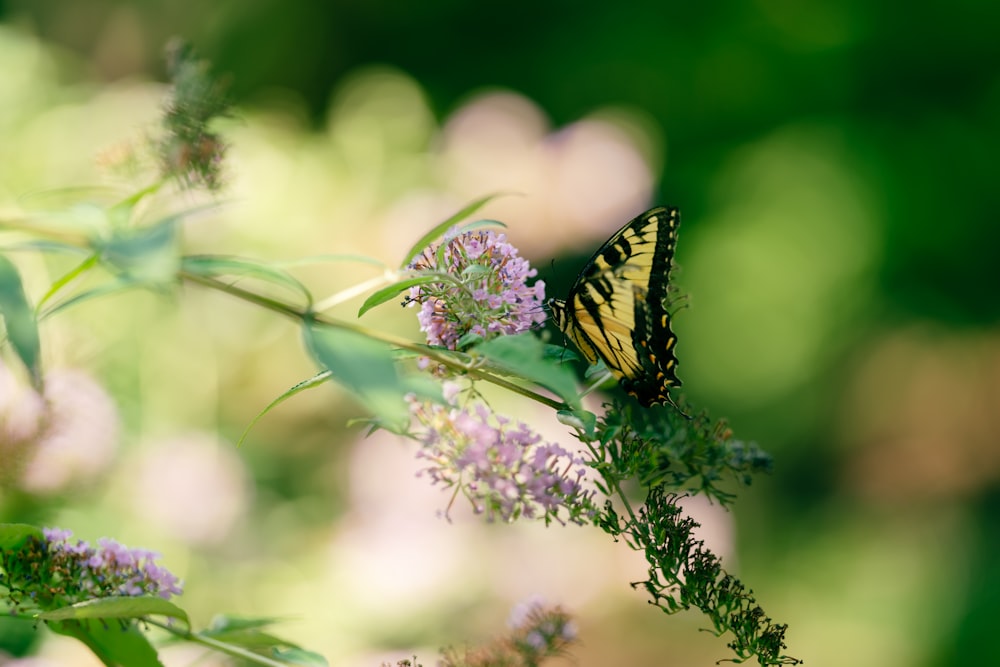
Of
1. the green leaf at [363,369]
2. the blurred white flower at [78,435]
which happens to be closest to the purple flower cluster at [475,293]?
the green leaf at [363,369]

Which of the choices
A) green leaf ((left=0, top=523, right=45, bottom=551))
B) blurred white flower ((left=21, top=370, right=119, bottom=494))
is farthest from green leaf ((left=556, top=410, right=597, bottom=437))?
blurred white flower ((left=21, top=370, right=119, bottom=494))

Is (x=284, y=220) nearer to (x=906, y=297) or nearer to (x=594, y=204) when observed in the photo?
(x=594, y=204)

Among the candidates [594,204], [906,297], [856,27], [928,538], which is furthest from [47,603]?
[856,27]

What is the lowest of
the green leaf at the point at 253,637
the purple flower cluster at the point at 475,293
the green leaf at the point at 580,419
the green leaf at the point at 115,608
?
the green leaf at the point at 115,608

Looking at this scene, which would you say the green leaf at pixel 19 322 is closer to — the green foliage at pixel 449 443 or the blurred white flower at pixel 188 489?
the green foliage at pixel 449 443

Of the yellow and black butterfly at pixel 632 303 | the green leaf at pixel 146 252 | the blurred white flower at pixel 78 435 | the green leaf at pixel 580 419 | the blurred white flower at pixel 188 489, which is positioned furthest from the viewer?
the blurred white flower at pixel 188 489

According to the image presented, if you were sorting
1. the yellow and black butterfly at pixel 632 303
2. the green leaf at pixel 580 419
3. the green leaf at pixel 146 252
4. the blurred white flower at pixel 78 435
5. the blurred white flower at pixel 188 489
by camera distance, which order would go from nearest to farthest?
the green leaf at pixel 146 252, the green leaf at pixel 580 419, the yellow and black butterfly at pixel 632 303, the blurred white flower at pixel 78 435, the blurred white flower at pixel 188 489
